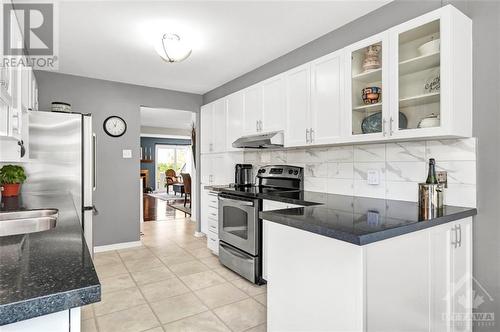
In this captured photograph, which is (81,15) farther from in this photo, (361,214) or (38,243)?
(361,214)

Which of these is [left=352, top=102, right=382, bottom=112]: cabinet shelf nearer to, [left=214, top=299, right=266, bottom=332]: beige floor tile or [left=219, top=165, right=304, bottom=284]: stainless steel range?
[left=219, top=165, right=304, bottom=284]: stainless steel range

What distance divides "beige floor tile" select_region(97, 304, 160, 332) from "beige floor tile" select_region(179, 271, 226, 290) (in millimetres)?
552

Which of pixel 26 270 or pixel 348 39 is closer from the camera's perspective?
pixel 26 270

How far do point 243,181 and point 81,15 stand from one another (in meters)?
2.47

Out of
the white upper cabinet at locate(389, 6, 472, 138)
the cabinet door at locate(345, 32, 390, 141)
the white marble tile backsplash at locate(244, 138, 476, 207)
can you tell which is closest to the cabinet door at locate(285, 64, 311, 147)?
the white marble tile backsplash at locate(244, 138, 476, 207)

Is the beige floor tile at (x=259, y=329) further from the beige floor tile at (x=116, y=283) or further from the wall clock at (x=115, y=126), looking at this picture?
the wall clock at (x=115, y=126)

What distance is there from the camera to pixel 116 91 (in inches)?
164

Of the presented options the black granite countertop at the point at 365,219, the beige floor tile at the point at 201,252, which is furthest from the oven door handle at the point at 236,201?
the black granite countertop at the point at 365,219

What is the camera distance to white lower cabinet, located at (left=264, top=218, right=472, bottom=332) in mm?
1246

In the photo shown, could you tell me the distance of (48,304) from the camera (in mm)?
618

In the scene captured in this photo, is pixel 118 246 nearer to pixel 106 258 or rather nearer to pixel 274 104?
pixel 106 258

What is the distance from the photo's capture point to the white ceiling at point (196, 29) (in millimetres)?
2223

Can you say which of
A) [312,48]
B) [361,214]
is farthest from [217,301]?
[312,48]

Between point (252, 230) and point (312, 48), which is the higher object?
point (312, 48)
